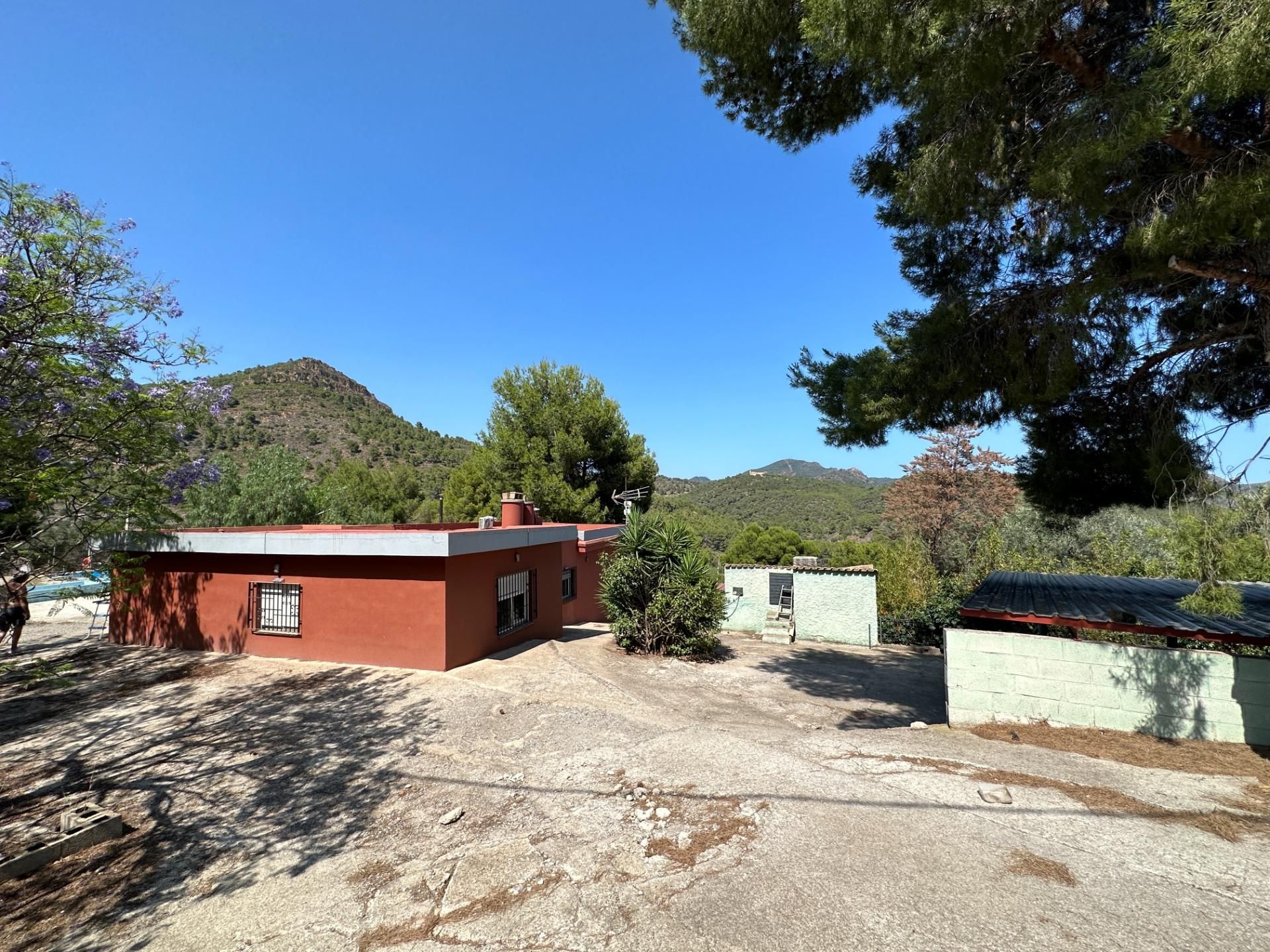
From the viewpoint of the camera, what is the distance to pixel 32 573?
522 cm

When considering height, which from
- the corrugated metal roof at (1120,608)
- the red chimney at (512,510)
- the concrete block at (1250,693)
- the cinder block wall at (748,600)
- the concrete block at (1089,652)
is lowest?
the cinder block wall at (748,600)

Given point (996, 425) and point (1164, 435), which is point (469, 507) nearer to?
point (996, 425)

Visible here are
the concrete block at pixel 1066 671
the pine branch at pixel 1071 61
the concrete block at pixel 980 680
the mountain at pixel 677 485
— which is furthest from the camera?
the mountain at pixel 677 485

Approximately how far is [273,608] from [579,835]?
8.35m

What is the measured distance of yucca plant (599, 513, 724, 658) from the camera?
12078mm

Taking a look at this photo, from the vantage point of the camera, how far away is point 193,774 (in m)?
5.55

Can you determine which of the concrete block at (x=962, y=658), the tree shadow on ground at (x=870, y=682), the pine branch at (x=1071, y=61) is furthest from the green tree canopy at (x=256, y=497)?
the pine branch at (x=1071, y=61)

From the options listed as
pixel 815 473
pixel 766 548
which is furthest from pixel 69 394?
pixel 815 473

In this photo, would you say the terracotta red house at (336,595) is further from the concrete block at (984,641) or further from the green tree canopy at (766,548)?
the green tree canopy at (766,548)

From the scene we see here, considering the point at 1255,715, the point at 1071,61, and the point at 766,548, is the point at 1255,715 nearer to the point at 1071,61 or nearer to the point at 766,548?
the point at 1071,61

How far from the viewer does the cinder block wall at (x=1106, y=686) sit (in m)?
6.22

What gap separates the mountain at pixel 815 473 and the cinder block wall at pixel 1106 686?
262ft

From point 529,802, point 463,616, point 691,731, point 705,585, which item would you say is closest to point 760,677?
point 705,585

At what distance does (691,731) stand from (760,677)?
4.81 metres
